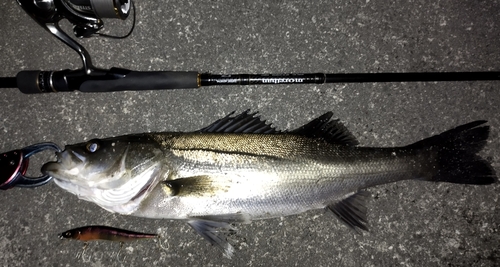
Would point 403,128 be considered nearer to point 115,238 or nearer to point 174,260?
point 174,260

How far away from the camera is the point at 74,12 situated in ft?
6.76

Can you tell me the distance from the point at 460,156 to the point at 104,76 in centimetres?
233

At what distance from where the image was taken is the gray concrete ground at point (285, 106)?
7.80 feet

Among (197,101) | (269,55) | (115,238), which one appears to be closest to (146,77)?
(197,101)

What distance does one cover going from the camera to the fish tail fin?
6.93 feet

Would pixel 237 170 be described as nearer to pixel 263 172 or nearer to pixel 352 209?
pixel 263 172

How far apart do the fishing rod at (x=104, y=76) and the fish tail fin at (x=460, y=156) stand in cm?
39

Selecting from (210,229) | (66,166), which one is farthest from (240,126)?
(66,166)

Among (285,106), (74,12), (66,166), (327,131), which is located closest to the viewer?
(66,166)

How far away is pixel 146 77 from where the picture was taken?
2.13 meters

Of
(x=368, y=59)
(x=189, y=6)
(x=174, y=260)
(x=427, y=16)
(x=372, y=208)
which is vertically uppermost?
(x=189, y=6)

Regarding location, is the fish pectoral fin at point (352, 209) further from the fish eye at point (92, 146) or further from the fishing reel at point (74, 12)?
the fishing reel at point (74, 12)

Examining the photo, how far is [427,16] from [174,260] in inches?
102

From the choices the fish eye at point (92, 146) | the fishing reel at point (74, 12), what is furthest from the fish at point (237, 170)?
the fishing reel at point (74, 12)
